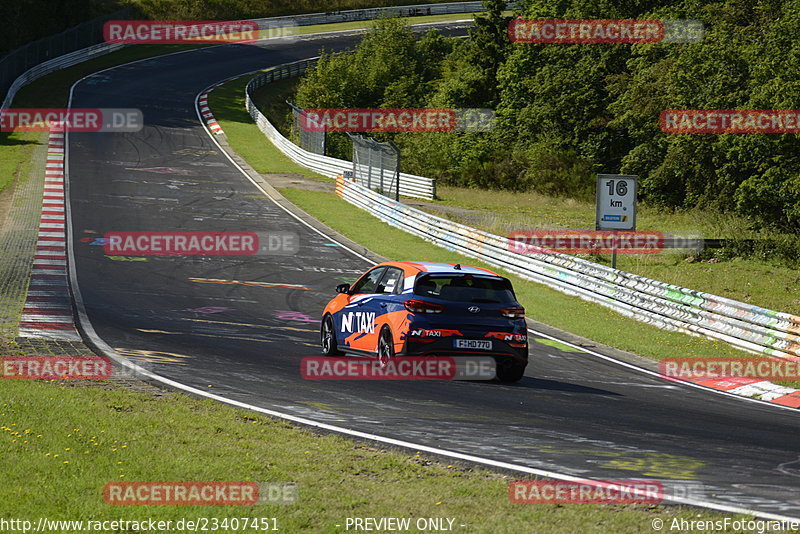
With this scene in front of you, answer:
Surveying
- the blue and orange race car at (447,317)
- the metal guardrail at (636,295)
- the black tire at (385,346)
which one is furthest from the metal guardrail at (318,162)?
the black tire at (385,346)

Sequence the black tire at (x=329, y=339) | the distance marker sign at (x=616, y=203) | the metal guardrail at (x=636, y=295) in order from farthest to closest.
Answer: the distance marker sign at (x=616, y=203), the metal guardrail at (x=636, y=295), the black tire at (x=329, y=339)

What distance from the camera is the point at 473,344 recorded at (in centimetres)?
1238

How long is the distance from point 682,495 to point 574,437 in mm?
2177

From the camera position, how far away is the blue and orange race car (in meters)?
12.2

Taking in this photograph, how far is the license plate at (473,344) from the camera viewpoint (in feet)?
40.4

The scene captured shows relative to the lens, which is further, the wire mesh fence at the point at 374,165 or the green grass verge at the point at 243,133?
the green grass verge at the point at 243,133

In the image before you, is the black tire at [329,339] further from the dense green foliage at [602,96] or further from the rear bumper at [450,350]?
the dense green foliage at [602,96]

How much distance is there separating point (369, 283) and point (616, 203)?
11.7m

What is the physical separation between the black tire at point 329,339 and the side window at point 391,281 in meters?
1.53

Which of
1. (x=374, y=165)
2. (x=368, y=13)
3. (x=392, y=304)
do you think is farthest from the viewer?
(x=368, y=13)

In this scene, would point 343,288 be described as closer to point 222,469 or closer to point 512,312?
point 512,312

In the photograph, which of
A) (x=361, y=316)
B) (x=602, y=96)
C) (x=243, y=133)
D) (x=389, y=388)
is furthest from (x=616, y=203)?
(x=243, y=133)

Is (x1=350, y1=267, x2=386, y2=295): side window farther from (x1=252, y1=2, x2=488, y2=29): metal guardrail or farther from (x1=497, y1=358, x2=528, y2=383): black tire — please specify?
(x1=252, y1=2, x2=488, y2=29): metal guardrail

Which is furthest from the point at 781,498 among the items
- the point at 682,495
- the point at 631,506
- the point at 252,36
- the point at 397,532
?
the point at 252,36
